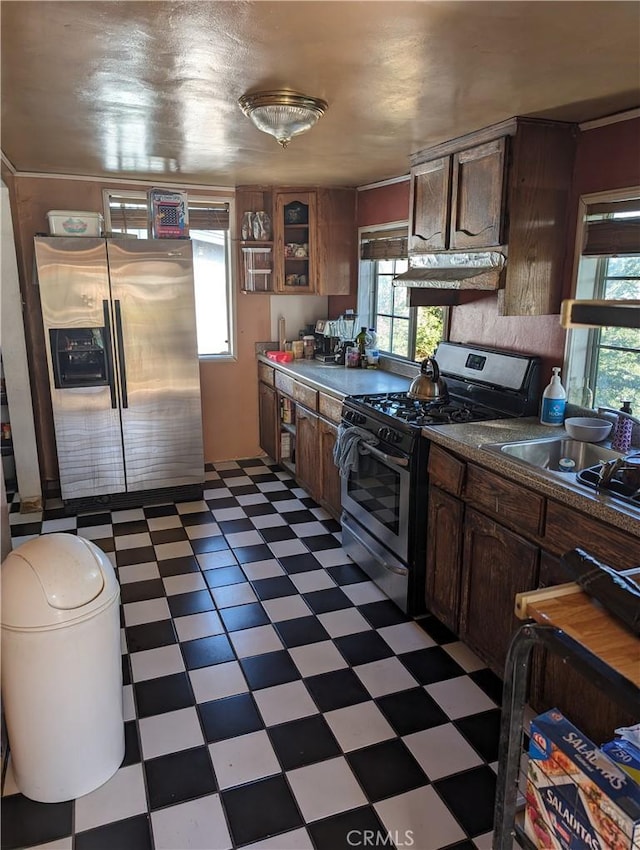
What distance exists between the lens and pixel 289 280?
4.65 m

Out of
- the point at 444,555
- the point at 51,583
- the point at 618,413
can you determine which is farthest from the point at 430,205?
the point at 51,583

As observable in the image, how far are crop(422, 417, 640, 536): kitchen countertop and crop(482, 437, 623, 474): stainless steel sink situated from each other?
1.9 inches

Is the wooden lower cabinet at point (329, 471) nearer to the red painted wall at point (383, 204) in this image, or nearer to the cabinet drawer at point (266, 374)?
the cabinet drawer at point (266, 374)

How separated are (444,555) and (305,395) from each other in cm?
170

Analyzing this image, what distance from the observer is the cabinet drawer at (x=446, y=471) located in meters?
2.45

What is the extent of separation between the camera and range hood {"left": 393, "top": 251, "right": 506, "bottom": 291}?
8.61ft

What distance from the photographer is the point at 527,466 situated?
2.14 m

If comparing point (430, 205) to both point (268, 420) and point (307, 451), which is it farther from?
point (268, 420)

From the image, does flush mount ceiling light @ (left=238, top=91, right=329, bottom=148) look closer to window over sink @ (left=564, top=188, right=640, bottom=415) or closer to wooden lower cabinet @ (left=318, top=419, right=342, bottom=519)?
window over sink @ (left=564, top=188, right=640, bottom=415)

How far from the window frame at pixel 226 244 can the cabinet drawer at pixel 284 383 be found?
59cm

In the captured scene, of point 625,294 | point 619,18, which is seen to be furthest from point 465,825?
point 619,18

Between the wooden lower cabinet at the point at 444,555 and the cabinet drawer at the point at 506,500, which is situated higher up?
the cabinet drawer at the point at 506,500

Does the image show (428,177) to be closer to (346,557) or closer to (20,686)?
(346,557)

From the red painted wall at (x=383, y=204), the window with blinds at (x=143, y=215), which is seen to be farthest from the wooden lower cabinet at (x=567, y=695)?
the window with blinds at (x=143, y=215)
